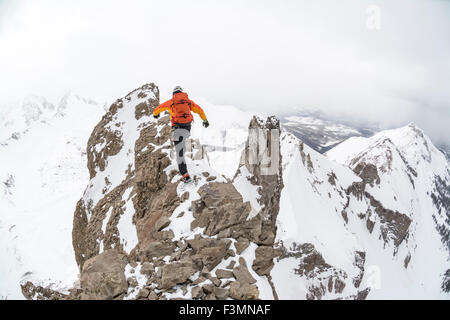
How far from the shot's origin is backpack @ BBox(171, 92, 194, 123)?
40.0ft

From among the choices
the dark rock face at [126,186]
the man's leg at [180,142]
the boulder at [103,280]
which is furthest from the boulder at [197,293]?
the man's leg at [180,142]

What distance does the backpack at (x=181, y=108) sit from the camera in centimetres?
1218

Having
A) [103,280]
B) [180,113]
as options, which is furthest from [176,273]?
[180,113]

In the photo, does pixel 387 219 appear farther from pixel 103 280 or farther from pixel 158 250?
pixel 103 280

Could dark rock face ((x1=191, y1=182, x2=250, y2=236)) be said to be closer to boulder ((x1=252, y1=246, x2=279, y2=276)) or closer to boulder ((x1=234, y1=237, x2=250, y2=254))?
boulder ((x1=234, y1=237, x2=250, y2=254))

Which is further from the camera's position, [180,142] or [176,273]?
[180,142]

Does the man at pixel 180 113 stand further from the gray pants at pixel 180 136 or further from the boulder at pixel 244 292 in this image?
the boulder at pixel 244 292

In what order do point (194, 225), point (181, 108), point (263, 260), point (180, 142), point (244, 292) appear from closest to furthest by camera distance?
point (244, 292) < point (263, 260) < point (194, 225) < point (181, 108) < point (180, 142)

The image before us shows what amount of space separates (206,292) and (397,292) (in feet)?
558

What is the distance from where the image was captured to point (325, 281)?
232 ft

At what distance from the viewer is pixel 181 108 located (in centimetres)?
1217

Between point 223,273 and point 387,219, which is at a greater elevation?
point 223,273
